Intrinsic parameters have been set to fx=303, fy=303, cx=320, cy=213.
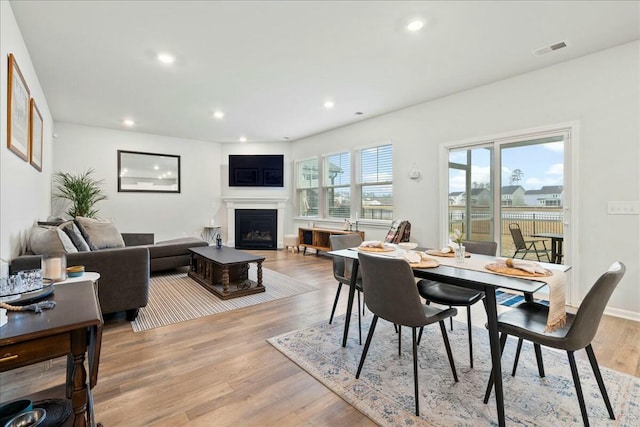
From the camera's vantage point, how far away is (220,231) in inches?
304

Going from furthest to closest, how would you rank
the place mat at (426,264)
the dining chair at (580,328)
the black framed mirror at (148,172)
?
the black framed mirror at (148,172), the place mat at (426,264), the dining chair at (580,328)

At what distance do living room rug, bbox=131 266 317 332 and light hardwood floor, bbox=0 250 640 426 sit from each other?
17cm

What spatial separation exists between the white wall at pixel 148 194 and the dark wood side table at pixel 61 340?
236 inches

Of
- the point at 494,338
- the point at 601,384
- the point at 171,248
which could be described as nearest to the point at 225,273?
the point at 171,248

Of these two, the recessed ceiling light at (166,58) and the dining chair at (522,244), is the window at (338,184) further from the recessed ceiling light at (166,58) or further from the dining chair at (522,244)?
the recessed ceiling light at (166,58)

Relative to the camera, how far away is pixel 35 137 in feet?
11.9

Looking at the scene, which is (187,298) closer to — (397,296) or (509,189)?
(397,296)

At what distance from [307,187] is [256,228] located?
5.57ft

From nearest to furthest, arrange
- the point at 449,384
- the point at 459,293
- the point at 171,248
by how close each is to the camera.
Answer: the point at 449,384 < the point at 459,293 < the point at 171,248

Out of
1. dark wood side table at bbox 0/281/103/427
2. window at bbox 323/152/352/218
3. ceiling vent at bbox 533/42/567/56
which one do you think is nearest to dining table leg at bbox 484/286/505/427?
dark wood side table at bbox 0/281/103/427

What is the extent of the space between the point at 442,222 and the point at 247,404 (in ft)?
12.1

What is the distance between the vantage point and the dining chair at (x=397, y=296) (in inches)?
67.5

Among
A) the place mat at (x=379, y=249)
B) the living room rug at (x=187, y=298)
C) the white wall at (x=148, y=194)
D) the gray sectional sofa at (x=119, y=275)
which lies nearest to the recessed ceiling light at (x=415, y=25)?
the place mat at (x=379, y=249)

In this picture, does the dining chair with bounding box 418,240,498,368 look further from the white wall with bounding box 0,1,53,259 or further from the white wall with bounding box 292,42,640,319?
the white wall with bounding box 0,1,53,259
